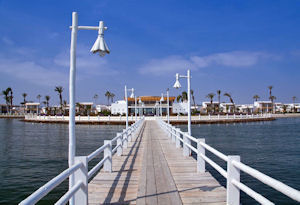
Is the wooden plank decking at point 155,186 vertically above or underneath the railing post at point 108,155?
underneath

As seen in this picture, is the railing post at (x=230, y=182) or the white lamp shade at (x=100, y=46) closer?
the railing post at (x=230, y=182)

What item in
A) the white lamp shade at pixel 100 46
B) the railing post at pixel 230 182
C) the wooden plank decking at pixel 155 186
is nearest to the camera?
the railing post at pixel 230 182

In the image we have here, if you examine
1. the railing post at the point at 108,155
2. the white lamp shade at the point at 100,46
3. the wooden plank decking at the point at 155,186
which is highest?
the white lamp shade at the point at 100,46

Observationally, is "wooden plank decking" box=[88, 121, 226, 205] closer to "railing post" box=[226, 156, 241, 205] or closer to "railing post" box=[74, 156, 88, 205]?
"railing post" box=[226, 156, 241, 205]

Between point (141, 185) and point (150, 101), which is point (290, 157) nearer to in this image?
point (141, 185)

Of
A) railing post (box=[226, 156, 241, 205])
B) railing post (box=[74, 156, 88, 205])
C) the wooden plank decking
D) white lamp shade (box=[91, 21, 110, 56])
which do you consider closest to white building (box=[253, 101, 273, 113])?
the wooden plank decking

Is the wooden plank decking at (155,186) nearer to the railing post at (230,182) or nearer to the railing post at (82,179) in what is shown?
the railing post at (230,182)

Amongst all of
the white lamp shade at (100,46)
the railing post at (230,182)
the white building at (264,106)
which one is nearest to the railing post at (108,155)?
the white lamp shade at (100,46)

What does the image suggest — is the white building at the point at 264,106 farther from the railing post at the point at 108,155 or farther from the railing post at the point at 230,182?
the railing post at the point at 230,182

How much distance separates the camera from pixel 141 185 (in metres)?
5.77

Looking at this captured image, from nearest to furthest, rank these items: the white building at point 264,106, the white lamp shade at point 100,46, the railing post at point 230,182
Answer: the railing post at point 230,182 → the white lamp shade at point 100,46 → the white building at point 264,106

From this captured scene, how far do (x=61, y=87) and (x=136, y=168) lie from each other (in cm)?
9278

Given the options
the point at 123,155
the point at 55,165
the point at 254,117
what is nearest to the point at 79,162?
the point at 123,155

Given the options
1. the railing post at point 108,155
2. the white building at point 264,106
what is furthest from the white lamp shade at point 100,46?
the white building at point 264,106
